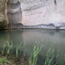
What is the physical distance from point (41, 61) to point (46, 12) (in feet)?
31.0

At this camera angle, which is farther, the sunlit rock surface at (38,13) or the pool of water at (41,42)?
the sunlit rock surface at (38,13)

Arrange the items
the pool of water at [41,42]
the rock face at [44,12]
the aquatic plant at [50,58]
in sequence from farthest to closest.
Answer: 1. the rock face at [44,12]
2. the pool of water at [41,42]
3. the aquatic plant at [50,58]

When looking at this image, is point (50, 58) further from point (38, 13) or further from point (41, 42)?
point (38, 13)

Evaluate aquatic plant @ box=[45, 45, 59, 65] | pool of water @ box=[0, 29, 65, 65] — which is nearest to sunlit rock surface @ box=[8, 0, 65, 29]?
pool of water @ box=[0, 29, 65, 65]

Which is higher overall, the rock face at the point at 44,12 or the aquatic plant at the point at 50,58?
the rock face at the point at 44,12

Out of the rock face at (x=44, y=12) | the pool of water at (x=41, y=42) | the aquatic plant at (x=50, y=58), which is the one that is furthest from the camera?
the rock face at (x=44, y=12)

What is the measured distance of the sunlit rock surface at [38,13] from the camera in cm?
994

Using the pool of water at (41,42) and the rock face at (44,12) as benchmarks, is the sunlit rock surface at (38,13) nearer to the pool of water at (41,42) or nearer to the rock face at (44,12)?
the rock face at (44,12)

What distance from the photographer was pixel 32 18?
12539 mm

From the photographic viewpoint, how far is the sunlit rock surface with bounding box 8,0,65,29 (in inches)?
391

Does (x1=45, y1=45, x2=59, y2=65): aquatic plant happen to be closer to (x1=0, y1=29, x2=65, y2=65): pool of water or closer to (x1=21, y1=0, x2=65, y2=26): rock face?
(x1=0, y1=29, x2=65, y2=65): pool of water

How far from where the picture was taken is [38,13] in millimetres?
12031

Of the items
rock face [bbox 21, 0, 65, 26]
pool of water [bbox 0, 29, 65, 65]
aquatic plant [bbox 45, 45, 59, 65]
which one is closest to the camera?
aquatic plant [bbox 45, 45, 59, 65]

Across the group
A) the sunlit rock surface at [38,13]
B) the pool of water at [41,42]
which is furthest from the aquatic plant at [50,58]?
the sunlit rock surface at [38,13]
